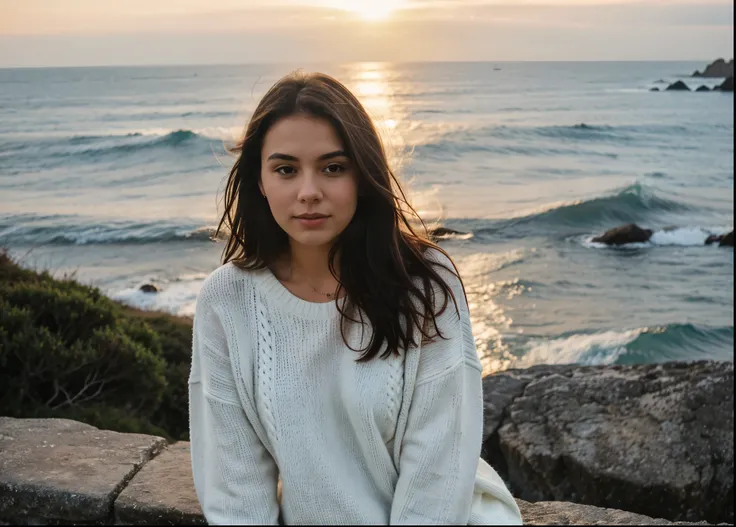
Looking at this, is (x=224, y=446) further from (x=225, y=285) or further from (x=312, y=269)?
(x=312, y=269)

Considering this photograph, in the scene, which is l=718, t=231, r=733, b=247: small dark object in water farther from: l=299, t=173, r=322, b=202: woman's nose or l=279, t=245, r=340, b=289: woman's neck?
l=299, t=173, r=322, b=202: woman's nose

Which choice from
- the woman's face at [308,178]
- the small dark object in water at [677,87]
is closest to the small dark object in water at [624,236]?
the woman's face at [308,178]

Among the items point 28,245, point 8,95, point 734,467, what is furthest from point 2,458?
point 28,245

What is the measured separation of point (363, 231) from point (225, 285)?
41cm

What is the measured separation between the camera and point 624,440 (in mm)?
3270

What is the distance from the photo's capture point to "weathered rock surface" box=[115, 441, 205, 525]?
2.35 m

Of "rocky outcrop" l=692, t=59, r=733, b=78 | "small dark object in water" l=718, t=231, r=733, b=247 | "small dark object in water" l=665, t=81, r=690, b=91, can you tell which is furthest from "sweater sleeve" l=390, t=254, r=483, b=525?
"rocky outcrop" l=692, t=59, r=733, b=78

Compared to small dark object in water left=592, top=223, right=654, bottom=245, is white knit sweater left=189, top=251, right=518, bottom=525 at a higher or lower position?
higher

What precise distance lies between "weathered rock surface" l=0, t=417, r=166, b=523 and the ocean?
112 centimetres

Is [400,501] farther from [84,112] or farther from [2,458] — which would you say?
[84,112]

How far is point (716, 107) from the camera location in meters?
37.8

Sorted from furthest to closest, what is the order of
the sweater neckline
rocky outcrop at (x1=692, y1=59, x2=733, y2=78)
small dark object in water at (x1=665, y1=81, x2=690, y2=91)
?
rocky outcrop at (x1=692, y1=59, x2=733, y2=78), small dark object in water at (x1=665, y1=81, x2=690, y2=91), the sweater neckline

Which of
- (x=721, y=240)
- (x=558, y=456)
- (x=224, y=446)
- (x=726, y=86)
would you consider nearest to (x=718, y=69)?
(x=726, y=86)

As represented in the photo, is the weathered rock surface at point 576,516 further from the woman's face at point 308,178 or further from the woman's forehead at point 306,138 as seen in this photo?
the woman's forehead at point 306,138
